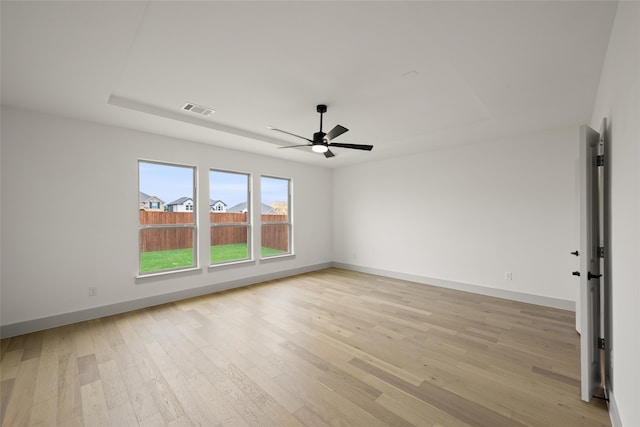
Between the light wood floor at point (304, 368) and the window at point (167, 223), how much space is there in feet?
2.75

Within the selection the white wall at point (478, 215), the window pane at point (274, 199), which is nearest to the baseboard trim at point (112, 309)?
the window pane at point (274, 199)

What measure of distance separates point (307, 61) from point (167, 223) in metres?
3.56

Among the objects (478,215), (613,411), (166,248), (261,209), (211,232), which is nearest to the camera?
(613,411)

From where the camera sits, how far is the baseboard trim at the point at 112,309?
10.5ft

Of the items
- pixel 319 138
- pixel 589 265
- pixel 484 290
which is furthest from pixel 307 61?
pixel 484 290

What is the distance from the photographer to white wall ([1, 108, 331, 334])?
10.4ft

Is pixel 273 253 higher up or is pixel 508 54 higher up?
pixel 508 54

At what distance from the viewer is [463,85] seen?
280 centimetres

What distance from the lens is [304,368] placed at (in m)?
2.46

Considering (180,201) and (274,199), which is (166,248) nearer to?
(180,201)

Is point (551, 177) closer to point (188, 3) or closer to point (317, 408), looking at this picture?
point (317, 408)

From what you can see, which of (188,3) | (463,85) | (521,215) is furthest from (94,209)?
(521,215)

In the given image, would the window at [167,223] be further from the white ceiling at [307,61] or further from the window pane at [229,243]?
the white ceiling at [307,61]

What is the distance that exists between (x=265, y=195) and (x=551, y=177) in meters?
5.08
